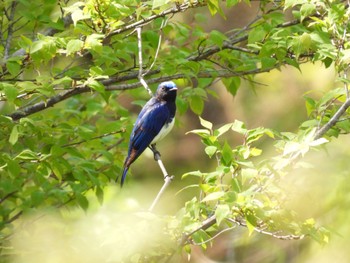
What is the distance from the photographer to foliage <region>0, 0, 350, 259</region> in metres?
3.50

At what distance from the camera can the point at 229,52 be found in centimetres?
530

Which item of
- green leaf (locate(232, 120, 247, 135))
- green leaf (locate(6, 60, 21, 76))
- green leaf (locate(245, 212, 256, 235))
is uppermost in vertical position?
green leaf (locate(6, 60, 21, 76))

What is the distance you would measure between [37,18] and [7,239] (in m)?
1.60

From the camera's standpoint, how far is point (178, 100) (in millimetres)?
5414

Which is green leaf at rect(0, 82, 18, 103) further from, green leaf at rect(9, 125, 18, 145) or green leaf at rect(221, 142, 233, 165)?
green leaf at rect(221, 142, 233, 165)

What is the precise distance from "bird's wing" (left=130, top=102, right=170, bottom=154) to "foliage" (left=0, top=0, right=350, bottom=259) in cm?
14

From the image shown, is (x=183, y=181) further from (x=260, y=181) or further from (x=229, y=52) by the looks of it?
(x=260, y=181)

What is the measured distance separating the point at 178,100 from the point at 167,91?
5.8 inches

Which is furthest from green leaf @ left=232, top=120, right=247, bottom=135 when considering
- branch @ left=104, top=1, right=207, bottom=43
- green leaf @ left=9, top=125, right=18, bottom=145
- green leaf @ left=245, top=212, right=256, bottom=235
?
green leaf @ left=9, top=125, right=18, bottom=145

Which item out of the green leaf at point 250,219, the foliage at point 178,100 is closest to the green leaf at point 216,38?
the foliage at point 178,100

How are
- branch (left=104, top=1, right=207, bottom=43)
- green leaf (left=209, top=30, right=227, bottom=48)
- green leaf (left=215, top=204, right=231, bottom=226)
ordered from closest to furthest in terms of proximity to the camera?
green leaf (left=215, top=204, right=231, bottom=226) < branch (left=104, top=1, right=207, bottom=43) < green leaf (left=209, top=30, right=227, bottom=48)

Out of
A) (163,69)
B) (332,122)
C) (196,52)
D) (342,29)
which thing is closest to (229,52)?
(196,52)

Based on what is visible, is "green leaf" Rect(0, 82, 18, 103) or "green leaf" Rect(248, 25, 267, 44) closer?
"green leaf" Rect(0, 82, 18, 103)

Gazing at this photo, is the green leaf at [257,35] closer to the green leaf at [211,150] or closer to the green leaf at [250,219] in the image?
the green leaf at [211,150]
